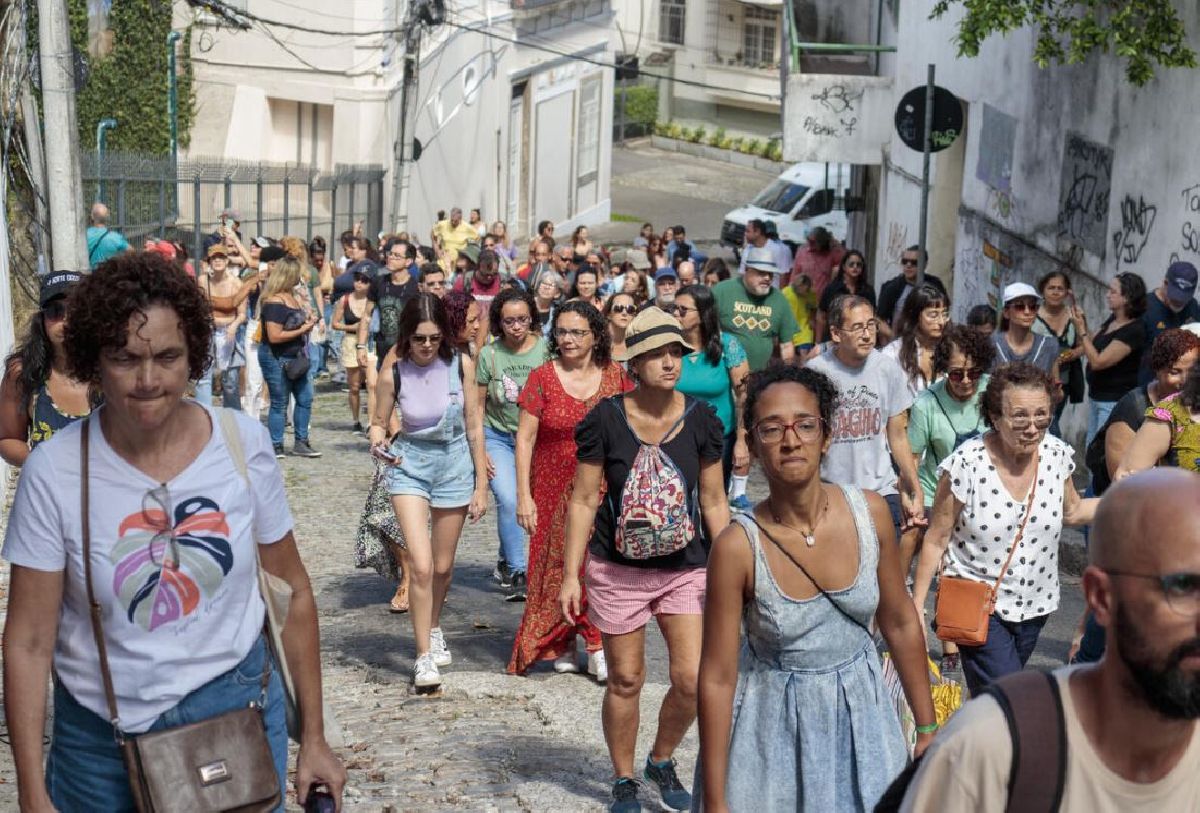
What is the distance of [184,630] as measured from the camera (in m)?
3.81

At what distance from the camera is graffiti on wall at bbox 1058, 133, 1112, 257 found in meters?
15.1

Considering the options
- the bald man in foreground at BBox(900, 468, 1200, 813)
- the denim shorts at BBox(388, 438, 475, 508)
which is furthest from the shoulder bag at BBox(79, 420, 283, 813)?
the denim shorts at BBox(388, 438, 475, 508)

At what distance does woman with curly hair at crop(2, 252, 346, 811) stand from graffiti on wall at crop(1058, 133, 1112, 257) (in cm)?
1225

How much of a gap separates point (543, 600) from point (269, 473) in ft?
14.4

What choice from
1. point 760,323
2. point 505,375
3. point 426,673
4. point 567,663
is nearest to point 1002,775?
point 426,673

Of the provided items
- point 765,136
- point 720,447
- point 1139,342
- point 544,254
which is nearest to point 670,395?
point 720,447

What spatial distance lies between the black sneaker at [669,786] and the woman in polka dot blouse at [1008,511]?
1070 mm

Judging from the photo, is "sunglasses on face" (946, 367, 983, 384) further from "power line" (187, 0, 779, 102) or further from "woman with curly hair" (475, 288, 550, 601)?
"power line" (187, 0, 779, 102)

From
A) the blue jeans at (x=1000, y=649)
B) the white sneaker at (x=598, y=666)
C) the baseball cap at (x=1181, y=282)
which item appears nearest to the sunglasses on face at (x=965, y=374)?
the blue jeans at (x=1000, y=649)

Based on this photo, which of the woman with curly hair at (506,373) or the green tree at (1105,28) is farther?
the green tree at (1105,28)

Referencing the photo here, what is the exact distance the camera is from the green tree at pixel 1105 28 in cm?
1273

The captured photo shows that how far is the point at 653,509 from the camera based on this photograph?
6266mm

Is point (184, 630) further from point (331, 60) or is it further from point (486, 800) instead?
point (331, 60)

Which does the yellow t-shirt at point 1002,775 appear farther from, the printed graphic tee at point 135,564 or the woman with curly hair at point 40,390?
the woman with curly hair at point 40,390
